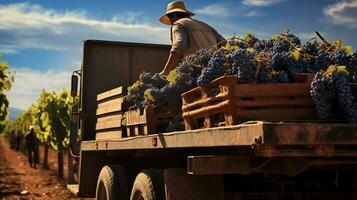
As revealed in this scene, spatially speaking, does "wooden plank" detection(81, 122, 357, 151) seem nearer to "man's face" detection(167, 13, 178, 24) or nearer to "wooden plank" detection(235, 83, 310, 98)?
"wooden plank" detection(235, 83, 310, 98)

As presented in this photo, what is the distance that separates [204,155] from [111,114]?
2.08 metres

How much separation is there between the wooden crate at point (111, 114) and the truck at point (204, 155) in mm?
120

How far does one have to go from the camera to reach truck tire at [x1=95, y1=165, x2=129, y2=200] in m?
5.59

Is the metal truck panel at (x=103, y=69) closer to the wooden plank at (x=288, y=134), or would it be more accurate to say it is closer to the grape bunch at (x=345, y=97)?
the wooden plank at (x=288, y=134)

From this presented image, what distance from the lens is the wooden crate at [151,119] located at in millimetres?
4324

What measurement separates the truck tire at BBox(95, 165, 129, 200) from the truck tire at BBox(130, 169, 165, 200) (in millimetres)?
950

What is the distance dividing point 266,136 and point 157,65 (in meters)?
4.89

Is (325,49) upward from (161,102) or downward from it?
upward

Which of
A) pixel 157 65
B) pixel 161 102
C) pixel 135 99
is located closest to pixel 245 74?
pixel 161 102

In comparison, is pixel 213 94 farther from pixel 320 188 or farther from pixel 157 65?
pixel 157 65

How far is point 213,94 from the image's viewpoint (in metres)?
3.59

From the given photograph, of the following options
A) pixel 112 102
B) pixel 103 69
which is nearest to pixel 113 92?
pixel 112 102

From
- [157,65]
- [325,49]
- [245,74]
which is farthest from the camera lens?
[157,65]

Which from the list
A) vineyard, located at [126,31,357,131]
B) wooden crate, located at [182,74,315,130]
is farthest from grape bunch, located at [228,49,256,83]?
wooden crate, located at [182,74,315,130]
